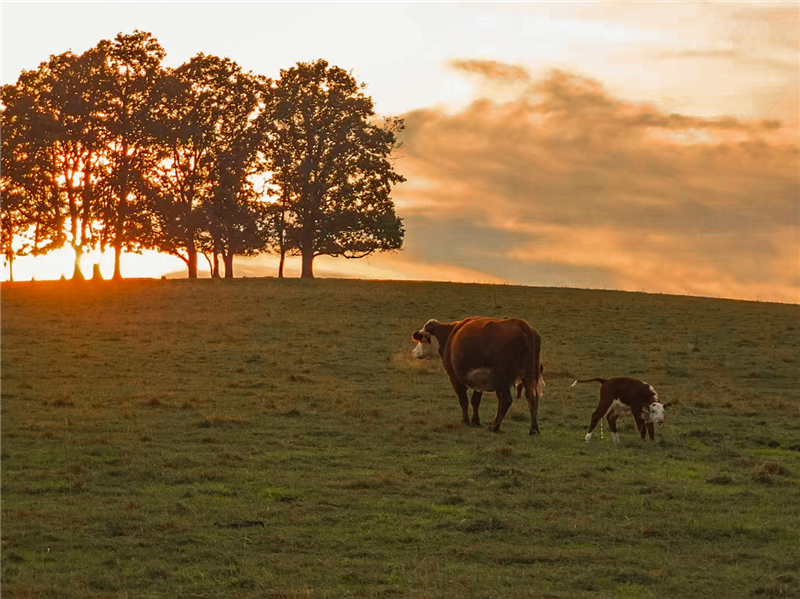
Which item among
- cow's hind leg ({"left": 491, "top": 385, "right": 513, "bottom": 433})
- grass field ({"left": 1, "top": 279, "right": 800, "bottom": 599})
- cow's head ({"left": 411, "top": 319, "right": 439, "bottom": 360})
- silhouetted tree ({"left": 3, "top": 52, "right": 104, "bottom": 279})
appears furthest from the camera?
silhouetted tree ({"left": 3, "top": 52, "right": 104, "bottom": 279})

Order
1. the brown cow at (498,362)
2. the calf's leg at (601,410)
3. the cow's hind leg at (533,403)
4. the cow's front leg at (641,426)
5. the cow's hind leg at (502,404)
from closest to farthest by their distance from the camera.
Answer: the calf's leg at (601,410) → the cow's front leg at (641,426) → the cow's hind leg at (533,403) → the cow's hind leg at (502,404) → the brown cow at (498,362)

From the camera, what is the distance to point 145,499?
13.7 meters

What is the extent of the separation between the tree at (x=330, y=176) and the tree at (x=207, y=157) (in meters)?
2.19

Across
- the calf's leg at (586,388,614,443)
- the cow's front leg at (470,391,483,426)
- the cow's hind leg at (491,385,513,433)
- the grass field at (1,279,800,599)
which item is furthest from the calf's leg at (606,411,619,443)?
the cow's front leg at (470,391,483,426)

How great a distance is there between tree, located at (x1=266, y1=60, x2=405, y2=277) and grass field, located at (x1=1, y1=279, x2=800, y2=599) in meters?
27.7

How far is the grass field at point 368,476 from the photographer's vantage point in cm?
1041

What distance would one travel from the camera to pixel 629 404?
60.8 feet

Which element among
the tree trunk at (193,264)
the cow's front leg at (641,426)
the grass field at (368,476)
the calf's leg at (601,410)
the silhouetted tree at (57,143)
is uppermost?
the silhouetted tree at (57,143)

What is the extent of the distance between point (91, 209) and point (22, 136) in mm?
5785

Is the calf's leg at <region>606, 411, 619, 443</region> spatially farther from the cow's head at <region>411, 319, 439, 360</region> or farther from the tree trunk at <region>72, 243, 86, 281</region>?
the tree trunk at <region>72, 243, 86, 281</region>

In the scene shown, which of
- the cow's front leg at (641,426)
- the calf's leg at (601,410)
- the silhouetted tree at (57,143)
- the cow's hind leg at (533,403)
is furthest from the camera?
the silhouetted tree at (57,143)

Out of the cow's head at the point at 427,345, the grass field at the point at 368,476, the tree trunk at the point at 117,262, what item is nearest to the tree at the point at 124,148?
the tree trunk at the point at 117,262

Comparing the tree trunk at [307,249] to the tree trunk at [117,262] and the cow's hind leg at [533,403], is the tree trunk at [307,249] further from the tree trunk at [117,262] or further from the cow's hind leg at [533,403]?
the cow's hind leg at [533,403]

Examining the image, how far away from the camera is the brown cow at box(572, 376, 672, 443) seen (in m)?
18.4
